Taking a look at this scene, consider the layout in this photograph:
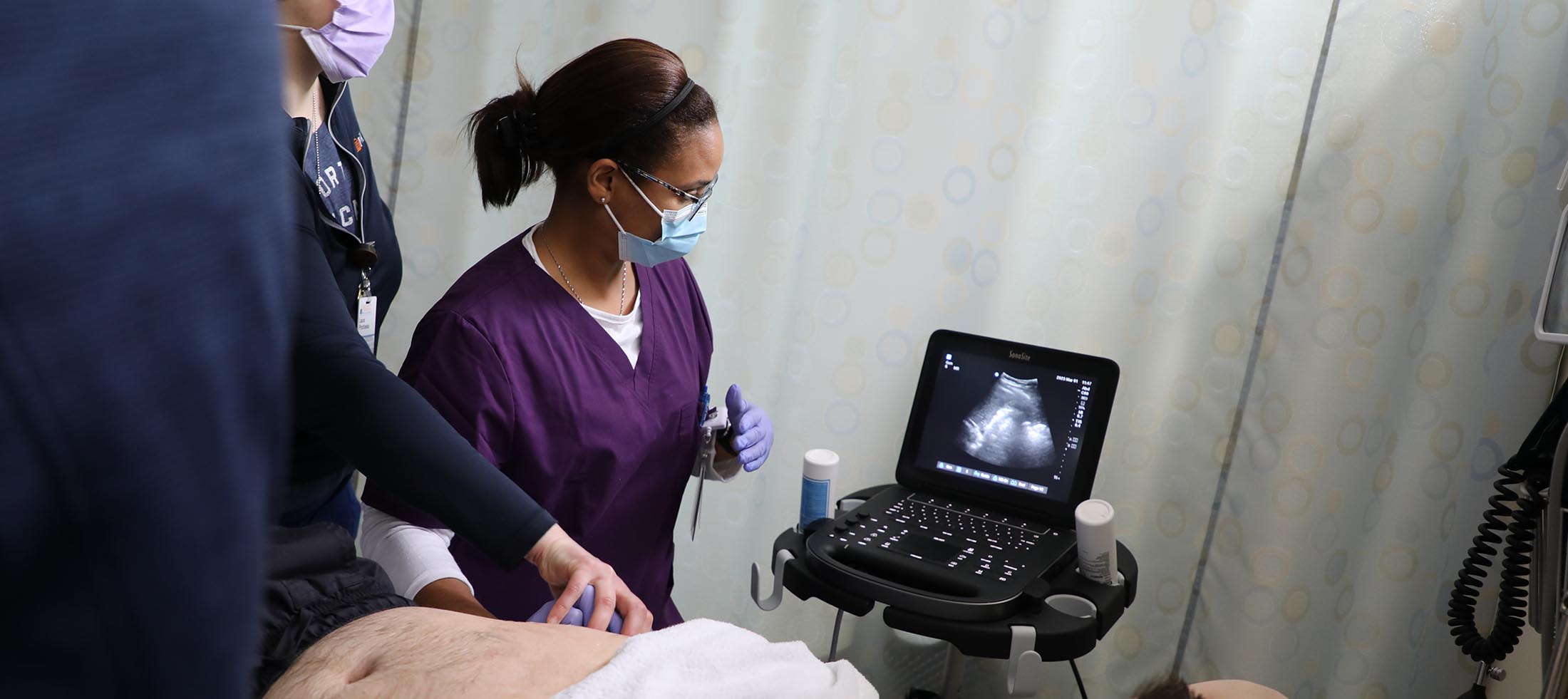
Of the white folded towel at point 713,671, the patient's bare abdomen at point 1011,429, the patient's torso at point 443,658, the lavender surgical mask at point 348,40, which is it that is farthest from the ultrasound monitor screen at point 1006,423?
the lavender surgical mask at point 348,40

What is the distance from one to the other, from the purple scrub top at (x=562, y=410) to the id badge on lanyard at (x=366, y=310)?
0.12 meters

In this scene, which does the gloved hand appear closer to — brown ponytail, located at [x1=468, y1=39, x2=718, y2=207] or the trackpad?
the trackpad

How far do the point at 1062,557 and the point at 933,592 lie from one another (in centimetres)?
25

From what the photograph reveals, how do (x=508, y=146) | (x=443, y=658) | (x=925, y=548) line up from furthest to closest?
(x=925, y=548)
(x=508, y=146)
(x=443, y=658)

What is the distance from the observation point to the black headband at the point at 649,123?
1410mm

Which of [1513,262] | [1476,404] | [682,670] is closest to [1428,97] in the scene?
[1513,262]

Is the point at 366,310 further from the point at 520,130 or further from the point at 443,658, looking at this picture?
the point at 443,658

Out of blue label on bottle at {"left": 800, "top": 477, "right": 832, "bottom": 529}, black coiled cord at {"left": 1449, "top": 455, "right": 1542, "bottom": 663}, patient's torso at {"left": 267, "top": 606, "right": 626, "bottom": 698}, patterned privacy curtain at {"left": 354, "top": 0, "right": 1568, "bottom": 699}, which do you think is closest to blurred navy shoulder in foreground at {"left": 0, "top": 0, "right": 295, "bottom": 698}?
patient's torso at {"left": 267, "top": 606, "right": 626, "bottom": 698}

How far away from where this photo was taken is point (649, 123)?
1.41 metres

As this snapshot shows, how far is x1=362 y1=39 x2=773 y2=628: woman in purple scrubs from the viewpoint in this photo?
1309 mm

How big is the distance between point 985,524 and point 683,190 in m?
0.73

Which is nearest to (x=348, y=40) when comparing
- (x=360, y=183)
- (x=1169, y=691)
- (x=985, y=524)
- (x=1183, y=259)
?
(x=360, y=183)

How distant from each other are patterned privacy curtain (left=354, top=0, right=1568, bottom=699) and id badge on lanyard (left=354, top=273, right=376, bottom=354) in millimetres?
987

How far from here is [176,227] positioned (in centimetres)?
29
